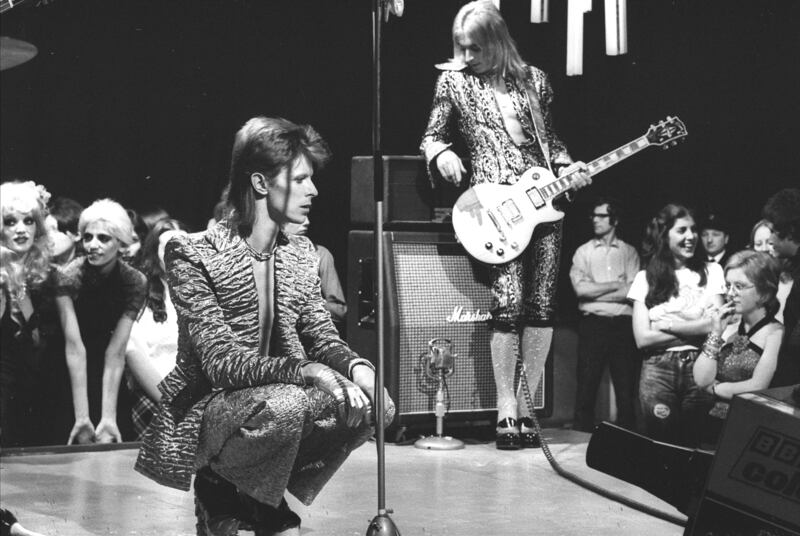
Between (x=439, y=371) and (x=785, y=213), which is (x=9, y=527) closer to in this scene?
(x=439, y=371)

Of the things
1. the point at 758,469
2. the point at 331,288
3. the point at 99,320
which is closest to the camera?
the point at 758,469

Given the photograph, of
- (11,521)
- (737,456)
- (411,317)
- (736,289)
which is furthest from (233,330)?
(736,289)

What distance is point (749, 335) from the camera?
16.4 feet

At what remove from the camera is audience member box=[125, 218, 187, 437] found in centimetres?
560

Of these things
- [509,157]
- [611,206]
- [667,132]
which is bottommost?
[611,206]

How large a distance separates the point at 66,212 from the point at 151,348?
1202mm

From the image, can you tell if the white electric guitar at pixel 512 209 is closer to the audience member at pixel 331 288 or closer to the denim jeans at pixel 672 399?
the denim jeans at pixel 672 399

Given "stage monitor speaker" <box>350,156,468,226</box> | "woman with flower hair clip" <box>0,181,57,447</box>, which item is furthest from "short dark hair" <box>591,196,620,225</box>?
"woman with flower hair clip" <box>0,181,57,447</box>

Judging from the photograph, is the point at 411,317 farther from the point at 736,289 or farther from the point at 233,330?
the point at 233,330

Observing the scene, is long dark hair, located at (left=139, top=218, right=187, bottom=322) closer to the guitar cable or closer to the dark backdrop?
the dark backdrop

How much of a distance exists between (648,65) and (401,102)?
142 centimetres

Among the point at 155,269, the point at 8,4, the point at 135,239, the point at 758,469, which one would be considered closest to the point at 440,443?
the point at 155,269

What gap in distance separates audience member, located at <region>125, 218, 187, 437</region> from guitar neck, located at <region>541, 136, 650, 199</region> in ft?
5.88

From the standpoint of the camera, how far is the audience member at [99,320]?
5.42 m
